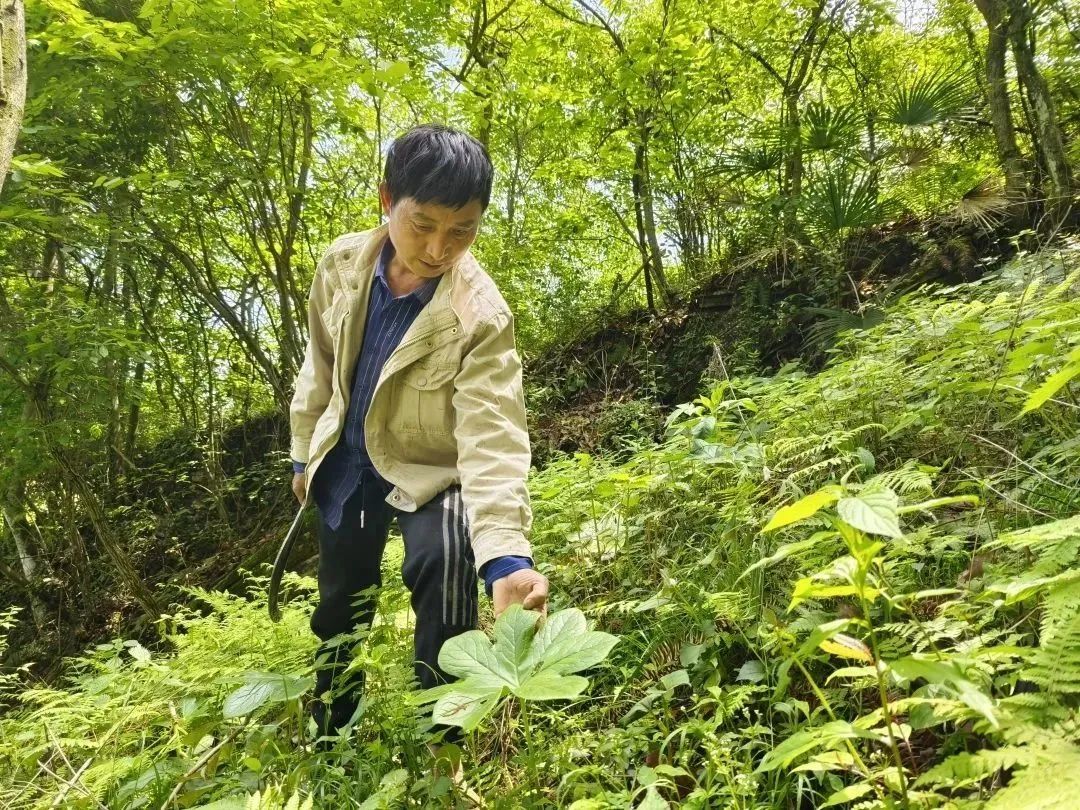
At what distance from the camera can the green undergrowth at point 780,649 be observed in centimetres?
92

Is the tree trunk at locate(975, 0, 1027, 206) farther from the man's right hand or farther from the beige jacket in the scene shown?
the man's right hand

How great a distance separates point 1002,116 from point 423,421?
554 centimetres

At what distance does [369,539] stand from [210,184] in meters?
3.79

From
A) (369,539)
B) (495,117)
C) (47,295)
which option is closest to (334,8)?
(495,117)

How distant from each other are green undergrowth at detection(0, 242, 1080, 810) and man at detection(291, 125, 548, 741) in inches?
9.4

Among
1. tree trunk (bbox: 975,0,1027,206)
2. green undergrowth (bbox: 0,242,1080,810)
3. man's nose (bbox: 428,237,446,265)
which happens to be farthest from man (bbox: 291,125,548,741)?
tree trunk (bbox: 975,0,1027,206)

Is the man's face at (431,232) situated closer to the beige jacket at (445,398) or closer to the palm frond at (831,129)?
the beige jacket at (445,398)

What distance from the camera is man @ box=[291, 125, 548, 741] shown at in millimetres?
1576

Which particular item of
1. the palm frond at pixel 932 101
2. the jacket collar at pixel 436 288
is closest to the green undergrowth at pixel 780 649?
the jacket collar at pixel 436 288

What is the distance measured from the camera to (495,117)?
6.96 meters

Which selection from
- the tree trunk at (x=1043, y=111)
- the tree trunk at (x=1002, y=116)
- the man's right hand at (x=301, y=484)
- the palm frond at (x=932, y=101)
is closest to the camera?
the man's right hand at (x=301, y=484)

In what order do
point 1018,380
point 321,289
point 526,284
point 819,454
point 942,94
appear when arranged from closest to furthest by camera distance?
point 1018,380
point 321,289
point 819,454
point 942,94
point 526,284

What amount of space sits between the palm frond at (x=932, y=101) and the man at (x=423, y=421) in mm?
5089

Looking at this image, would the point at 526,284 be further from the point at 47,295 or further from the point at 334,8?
the point at 47,295
